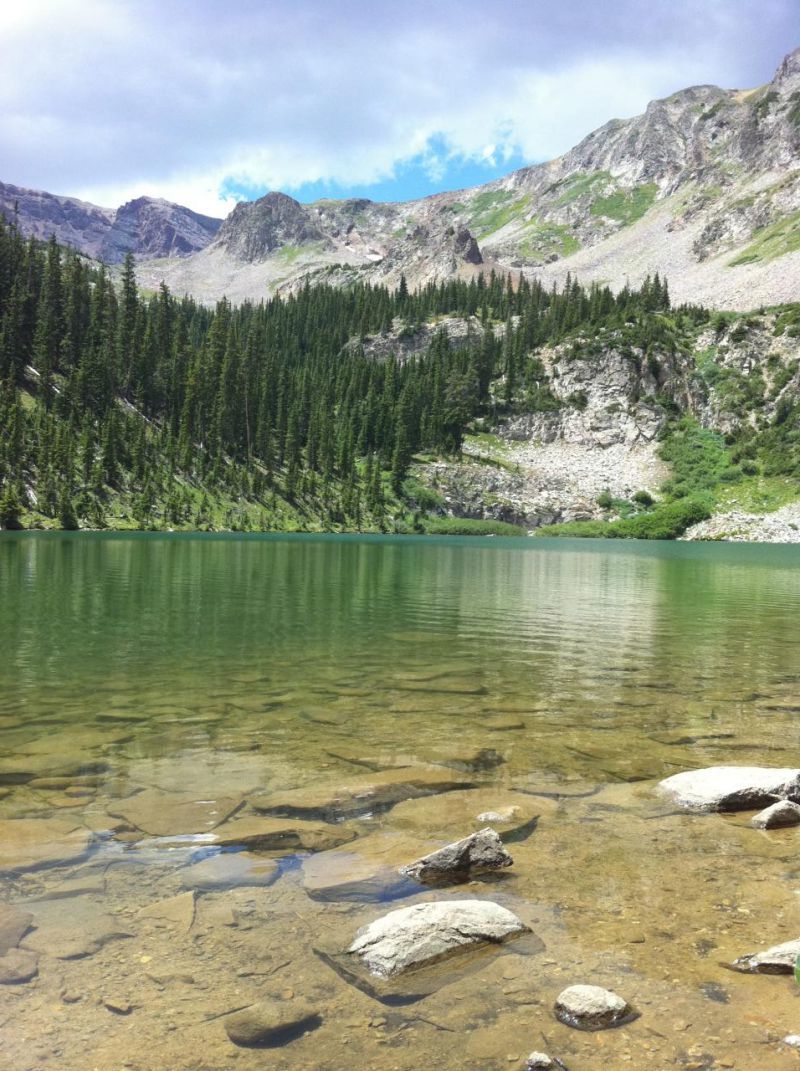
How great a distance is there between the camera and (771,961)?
655cm

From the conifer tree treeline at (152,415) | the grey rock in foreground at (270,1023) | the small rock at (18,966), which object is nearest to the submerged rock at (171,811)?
the small rock at (18,966)

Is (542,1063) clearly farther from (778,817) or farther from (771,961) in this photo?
(778,817)

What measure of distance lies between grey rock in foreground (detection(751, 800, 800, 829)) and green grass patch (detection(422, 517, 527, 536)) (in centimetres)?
15570

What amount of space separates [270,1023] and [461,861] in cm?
348

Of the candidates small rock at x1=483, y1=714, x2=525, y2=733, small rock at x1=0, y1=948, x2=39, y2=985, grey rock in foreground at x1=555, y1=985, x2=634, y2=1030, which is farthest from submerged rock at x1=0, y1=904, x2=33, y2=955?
small rock at x1=483, y1=714, x2=525, y2=733

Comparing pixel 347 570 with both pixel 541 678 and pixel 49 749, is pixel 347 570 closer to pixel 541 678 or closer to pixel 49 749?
pixel 541 678

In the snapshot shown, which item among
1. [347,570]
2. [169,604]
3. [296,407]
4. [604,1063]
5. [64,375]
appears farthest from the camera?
[296,407]

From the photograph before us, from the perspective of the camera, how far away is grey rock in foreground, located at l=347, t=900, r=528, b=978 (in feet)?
21.7

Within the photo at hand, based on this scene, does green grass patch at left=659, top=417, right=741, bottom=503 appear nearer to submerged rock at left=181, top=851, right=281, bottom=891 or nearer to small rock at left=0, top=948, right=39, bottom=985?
submerged rock at left=181, top=851, right=281, bottom=891

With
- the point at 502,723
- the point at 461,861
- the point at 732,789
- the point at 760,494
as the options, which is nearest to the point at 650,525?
the point at 760,494

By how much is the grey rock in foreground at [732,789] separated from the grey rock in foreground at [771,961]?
15.4ft

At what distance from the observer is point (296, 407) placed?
177 metres

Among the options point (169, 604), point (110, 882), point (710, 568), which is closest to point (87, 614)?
Answer: point (169, 604)

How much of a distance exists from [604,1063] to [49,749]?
1153 centimetres
